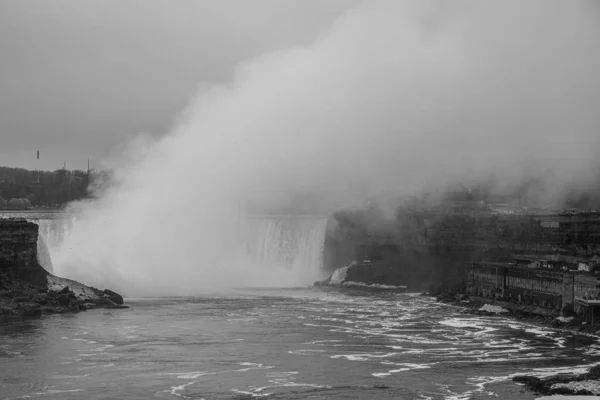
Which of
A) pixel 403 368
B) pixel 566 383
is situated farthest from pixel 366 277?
pixel 566 383

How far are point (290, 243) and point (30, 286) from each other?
1815 inches

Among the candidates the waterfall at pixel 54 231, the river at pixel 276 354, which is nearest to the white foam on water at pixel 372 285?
the river at pixel 276 354

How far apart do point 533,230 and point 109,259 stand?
4202 centimetres

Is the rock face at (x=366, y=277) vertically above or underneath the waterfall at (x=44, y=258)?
underneath

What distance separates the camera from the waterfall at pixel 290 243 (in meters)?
108

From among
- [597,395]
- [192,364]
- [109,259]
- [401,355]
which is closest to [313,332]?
[401,355]

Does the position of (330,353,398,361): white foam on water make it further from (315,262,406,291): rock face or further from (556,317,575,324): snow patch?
(315,262,406,291): rock face

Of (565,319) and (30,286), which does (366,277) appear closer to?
(565,319)

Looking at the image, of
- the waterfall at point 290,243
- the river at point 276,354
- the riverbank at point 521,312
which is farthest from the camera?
the waterfall at point 290,243

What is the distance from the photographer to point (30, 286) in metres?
69.1

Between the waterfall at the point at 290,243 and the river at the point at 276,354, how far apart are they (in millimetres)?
36588

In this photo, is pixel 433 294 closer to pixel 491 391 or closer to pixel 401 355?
pixel 401 355

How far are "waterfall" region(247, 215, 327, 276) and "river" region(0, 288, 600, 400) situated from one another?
120 ft

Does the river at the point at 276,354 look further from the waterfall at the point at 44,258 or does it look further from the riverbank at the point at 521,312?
the waterfall at the point at 44,258
